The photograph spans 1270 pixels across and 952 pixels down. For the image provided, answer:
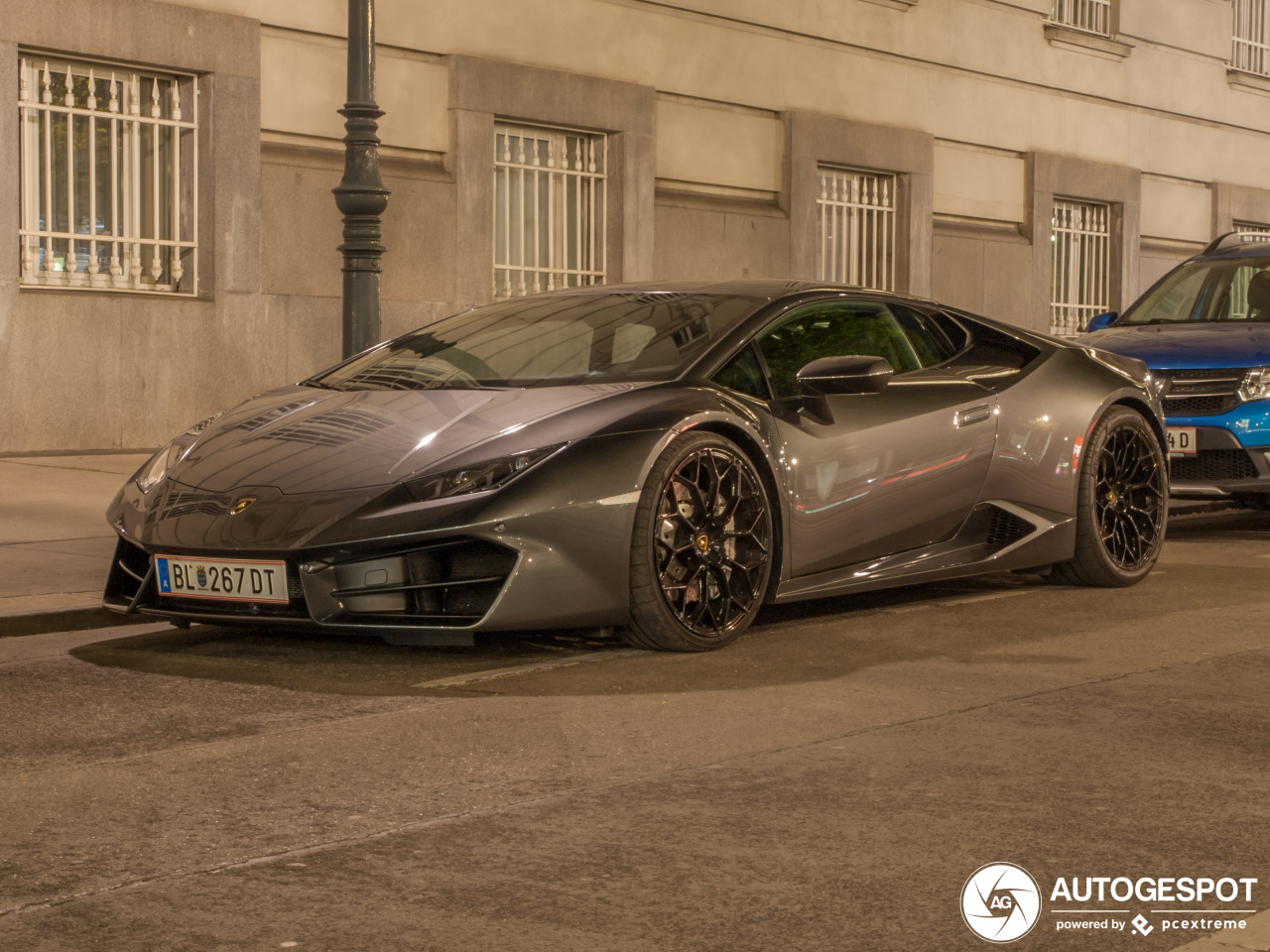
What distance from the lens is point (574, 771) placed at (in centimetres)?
470

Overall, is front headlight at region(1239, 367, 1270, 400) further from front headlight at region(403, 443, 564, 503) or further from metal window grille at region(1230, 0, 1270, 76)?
metal window grille at region(1230, 0, 1270, 76)

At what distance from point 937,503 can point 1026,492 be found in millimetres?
600

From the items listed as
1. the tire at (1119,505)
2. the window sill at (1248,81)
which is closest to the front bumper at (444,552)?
the tire at (1119,505)

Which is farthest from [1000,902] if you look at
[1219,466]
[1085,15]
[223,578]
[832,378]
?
[1085,15]

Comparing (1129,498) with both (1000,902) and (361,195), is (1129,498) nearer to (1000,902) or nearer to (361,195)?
(361,195)

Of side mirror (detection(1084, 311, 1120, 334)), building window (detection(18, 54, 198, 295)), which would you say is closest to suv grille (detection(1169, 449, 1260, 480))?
side mirror (detection(1084, 311, 1120, 334))

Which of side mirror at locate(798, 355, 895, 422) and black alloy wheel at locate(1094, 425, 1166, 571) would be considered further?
black alloy wheel at locate(1094, 425, 1166, 571)

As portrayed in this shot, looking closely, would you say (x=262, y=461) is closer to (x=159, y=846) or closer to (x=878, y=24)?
(x=159, y=846)

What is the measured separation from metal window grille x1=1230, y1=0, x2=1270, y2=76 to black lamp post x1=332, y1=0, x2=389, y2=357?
18.6m

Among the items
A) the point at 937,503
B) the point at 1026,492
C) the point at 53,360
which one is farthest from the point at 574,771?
the point at 53,360

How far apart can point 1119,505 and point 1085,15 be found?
16.0 metres

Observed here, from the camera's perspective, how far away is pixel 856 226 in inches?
787

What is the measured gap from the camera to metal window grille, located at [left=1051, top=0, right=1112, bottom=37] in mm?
22391

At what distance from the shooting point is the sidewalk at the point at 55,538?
7027 mm
